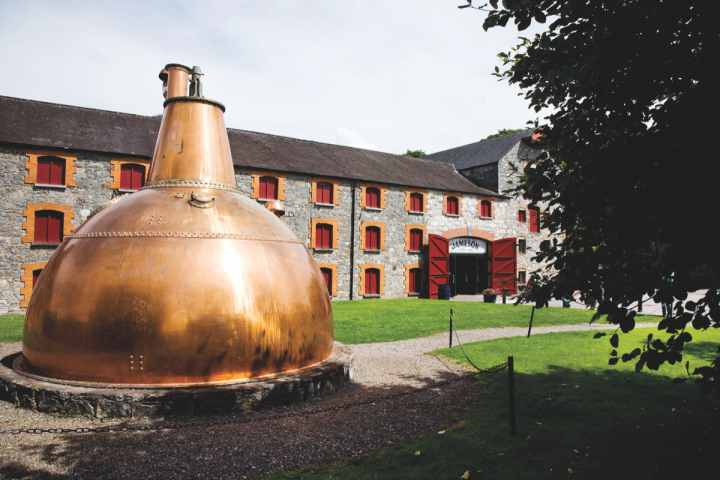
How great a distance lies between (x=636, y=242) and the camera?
13.3ft

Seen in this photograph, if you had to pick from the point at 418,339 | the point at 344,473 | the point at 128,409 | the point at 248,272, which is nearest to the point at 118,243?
the point at 248,272

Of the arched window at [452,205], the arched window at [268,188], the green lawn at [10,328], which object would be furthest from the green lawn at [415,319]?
the green lawn at [10,328]

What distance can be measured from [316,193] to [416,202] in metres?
6.78

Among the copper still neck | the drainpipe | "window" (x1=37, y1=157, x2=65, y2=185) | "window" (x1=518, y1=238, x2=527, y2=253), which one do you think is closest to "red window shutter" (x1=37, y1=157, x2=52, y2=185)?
"window" (x1=37, y1=157, x2=65, y2=185)

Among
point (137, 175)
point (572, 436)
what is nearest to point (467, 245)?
point (137, 175)

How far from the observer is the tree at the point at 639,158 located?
3621mm

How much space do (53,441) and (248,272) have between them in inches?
126

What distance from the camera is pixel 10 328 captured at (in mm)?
14805

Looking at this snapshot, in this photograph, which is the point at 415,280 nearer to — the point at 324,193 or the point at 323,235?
the point at 323,235

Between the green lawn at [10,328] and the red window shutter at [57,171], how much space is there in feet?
19.6

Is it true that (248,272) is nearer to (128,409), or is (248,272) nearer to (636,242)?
(128,409)

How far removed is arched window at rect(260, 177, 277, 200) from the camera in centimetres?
2353

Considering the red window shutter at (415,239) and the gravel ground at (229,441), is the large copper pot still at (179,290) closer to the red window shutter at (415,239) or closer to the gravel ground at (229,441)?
the gravel ground at (229,441)

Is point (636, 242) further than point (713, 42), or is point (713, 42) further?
point (636, 242)
